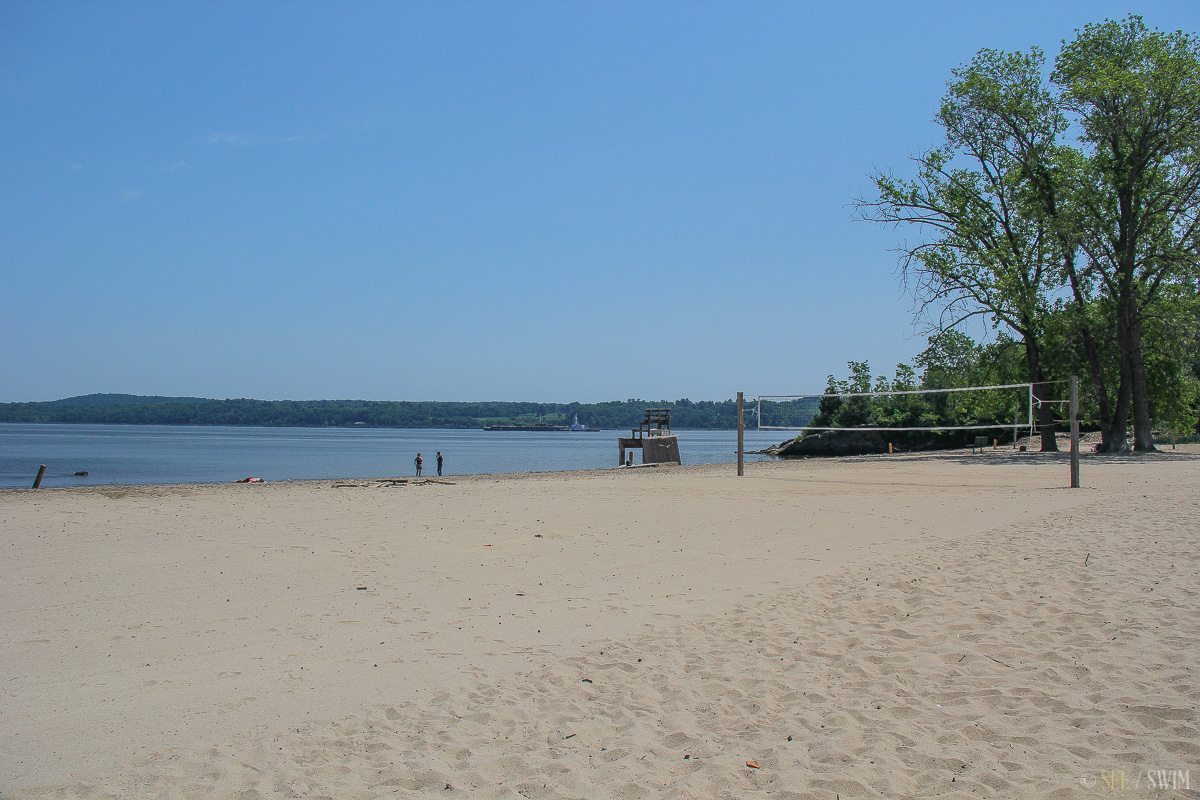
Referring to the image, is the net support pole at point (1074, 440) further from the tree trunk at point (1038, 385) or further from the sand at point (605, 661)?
the tree trunk at point (1038, 385)

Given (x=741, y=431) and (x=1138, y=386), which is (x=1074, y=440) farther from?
(x=1138, y=386)

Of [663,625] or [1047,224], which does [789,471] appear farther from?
[663,625]

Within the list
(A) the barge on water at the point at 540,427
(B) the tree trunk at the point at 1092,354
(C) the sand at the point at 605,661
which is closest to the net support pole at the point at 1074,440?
(C) the sand at the point at 605,661

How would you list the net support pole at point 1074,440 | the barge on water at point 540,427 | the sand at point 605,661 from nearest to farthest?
the sand at point 605,661
the net support pole at point 1074,440
the barge on water at point 540,427

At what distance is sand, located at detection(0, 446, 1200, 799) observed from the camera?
3.60 meters

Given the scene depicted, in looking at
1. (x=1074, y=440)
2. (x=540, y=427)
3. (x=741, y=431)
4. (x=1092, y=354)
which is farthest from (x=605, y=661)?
(x=540, y=427)

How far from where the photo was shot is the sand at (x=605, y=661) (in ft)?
11.8

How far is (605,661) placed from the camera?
5.07m

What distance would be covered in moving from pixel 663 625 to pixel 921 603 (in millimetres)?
1925

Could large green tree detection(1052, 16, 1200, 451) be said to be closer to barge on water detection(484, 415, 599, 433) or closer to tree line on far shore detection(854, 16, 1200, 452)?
tree line on far shore detection(854, 16, 1200, 452)

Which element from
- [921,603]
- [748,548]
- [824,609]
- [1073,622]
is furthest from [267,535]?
[1073,622]

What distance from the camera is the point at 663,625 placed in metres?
5.83

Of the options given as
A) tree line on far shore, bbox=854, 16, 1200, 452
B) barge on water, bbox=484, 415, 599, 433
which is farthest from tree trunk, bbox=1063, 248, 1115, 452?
barge on water, bbox=484, 415, 599, 433

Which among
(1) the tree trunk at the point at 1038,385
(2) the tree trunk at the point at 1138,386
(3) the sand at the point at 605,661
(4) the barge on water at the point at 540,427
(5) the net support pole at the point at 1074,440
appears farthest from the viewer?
(4) the barge on water at the point at 540,427
